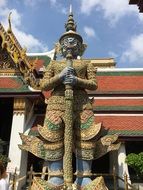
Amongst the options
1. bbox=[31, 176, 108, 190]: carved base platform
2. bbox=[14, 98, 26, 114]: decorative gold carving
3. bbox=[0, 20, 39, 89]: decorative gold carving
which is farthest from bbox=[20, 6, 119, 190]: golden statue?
bbox=[0, 20, 39, 89]: decorative gold carving

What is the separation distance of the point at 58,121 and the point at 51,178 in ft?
3.05

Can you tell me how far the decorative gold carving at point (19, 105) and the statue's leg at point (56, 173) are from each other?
5.48m

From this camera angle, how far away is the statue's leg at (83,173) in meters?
5.41

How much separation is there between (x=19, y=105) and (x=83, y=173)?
5.86m

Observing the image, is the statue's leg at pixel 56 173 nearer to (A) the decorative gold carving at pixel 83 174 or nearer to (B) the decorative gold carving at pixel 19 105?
(A) the decorative gold carving at pixel 83 174

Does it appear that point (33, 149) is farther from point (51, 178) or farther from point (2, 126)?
point (2, 126)

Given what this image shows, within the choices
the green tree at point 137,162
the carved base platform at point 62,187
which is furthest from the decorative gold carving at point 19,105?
the carved base platform at point 62,187

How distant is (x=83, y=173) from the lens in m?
5.49

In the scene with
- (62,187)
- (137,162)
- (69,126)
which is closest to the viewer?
(62,187)

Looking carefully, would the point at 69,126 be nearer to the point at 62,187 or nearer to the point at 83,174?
the point at 83,174

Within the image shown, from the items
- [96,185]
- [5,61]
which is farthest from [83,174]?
[5,61]

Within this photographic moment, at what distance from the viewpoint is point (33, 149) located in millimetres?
5941

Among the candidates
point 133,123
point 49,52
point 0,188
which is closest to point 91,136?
point 0,188

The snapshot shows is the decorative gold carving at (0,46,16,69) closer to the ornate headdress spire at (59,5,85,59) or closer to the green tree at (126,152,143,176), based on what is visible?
the green tree at (126,152,143,176)
